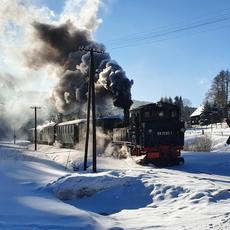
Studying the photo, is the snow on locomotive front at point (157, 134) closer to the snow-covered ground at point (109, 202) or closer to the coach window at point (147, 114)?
the coach window at point (147, 114)

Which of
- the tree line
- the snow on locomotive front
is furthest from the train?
the tree line

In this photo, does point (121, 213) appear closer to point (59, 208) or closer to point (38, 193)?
point (59, 208)

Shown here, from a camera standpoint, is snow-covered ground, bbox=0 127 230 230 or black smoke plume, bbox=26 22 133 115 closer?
snow-covered ground, bbox=0 127 230 230

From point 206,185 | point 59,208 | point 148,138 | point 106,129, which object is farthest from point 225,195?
point 106,129

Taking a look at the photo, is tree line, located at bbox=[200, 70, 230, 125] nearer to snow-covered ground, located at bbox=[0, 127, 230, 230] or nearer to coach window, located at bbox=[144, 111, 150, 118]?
coach window, located at bbox=[144, 111, 150, 118]

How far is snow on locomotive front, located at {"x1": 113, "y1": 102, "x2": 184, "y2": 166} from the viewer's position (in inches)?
1005

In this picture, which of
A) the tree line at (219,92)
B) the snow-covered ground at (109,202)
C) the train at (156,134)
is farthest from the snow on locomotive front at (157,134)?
the tree line at (219,92)

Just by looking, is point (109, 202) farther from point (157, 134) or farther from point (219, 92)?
point (219, 92)

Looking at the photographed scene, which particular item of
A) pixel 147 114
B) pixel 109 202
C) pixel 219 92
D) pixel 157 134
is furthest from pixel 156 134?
pixel 219 92

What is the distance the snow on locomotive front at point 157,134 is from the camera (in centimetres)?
2553

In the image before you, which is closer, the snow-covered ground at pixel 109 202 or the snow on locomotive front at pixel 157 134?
the snow-covered ground at pixel 109 202

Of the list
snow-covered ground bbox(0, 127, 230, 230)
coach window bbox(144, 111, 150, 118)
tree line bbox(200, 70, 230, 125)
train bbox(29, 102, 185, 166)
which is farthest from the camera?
tree line bbox(200, 70, 230, 125)

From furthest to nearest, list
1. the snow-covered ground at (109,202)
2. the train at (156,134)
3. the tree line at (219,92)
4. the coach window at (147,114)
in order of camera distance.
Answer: the tree line at (219,92)
the coach window at (147,114)
the train at (156,134)
the snow-covered ground at (109,202)

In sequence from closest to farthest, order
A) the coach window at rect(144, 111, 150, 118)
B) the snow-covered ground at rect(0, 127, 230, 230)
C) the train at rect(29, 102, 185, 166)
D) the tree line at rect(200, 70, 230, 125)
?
the snow-covered ground at rect(0, 127, 230, 230) → the train at rect(29, 102, 185, 166) → the coach window at rect(144, 111, 150, 118) → the tree line at rect(200, 70, 230, 125)
